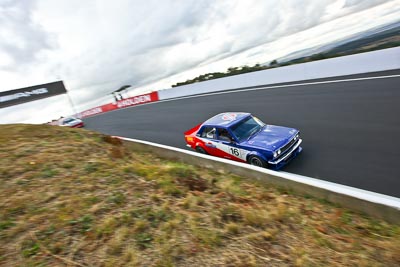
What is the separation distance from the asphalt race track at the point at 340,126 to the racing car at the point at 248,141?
2.13 feet

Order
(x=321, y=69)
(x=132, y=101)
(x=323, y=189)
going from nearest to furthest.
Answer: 1. (x=323, y=189)
2. (x=321, y=69)
3. (x=132, y=101)

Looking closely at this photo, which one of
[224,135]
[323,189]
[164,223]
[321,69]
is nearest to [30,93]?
[224,135]

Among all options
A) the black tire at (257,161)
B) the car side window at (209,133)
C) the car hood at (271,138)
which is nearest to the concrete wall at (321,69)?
the car hood at (271,138)

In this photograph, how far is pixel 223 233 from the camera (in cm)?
336

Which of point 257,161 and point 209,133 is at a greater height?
point 209,133

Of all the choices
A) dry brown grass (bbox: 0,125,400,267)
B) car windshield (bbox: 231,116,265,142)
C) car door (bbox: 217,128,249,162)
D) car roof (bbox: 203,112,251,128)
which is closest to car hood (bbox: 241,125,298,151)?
car windshield (bbox: 231,116,265,142)

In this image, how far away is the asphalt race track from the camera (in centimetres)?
544

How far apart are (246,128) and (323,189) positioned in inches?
123

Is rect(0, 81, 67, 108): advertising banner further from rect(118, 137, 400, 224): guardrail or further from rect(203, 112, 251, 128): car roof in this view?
rect(118, 137, 400, 224): guardrail

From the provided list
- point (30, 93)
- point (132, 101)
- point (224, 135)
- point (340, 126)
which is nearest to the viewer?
point (224, 135)

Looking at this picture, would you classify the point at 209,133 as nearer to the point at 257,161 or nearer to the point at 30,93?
the point at 257,161

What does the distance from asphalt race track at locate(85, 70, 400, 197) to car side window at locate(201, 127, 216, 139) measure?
7.42ft

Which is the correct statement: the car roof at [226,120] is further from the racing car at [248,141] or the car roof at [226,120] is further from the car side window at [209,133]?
the car side window at [209,133]

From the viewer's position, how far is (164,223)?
11.6 ft
